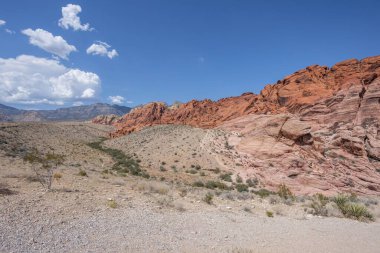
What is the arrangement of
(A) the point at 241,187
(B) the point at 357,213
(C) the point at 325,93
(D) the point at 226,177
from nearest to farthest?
(B) the point at 357,213
(A) the point at 241,187
(D) the point at 226,177
(C) the point at 325,93

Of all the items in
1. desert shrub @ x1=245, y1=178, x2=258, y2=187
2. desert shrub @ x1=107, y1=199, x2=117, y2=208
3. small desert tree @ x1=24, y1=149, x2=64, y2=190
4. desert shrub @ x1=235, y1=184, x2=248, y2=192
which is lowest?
desert shrub @ x1=235, y1=184, x2=248, y2=192

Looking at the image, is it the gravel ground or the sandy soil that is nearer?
the gravel ground

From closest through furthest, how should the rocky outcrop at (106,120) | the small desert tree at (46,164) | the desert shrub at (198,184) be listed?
the small desert tree at (46,164) → the desert shrub at (198,184) → the rocky outcrop at (106,120)

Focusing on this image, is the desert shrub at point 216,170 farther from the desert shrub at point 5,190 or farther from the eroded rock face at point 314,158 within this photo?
the desert shrub at point 5,190

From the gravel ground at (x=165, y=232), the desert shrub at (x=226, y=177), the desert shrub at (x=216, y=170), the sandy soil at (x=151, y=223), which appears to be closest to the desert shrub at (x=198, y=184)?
the desert shrub at (x=226, y=177)

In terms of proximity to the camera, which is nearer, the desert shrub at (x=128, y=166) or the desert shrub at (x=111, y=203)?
the desert shrub at (x=111, y=203)

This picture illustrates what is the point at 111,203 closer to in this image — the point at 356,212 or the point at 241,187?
the point at 356,212

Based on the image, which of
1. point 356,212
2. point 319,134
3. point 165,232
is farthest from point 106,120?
point 165,232

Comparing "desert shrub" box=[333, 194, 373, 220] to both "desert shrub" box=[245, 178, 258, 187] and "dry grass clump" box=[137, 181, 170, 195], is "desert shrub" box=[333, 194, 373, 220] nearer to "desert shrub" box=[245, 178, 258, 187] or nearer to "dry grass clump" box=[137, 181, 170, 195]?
"dry grass clump" box=[137, 181, 170, 195]

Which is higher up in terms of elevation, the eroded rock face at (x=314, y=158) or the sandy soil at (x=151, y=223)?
the eroded rock face at (x=314, y=158)

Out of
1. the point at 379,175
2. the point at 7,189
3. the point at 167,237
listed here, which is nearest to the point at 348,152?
the point at 379,175

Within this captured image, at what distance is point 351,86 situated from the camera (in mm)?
37219

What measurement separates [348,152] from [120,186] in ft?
73.5

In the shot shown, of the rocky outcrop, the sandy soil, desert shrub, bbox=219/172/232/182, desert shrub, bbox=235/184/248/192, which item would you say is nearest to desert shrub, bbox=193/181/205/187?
desert shrub, bbox=235/184/248/192
